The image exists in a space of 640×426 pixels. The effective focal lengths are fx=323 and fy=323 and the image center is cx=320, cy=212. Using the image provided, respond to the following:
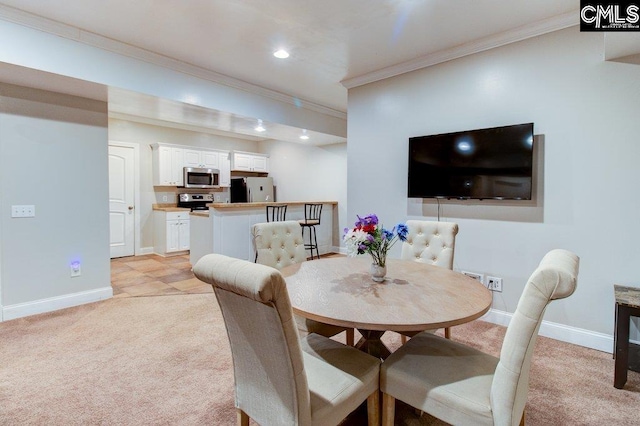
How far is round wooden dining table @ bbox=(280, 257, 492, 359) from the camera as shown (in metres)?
1.31

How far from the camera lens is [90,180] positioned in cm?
351

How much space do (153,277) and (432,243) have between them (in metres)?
3.89

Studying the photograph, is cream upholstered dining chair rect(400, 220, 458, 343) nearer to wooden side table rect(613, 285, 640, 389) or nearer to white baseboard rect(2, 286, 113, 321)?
wooden side table rect(613, 285, 640, 389)

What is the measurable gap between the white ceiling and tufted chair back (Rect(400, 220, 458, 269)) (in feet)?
5.56

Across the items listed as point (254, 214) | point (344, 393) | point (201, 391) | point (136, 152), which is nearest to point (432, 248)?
point (344, 393)

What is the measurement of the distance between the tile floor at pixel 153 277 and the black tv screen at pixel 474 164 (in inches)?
116

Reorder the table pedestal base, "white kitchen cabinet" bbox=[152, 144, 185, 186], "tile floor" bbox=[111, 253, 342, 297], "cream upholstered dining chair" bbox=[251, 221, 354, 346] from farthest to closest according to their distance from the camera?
"white kitchen cabinet" bbox=[152, 144, 185, 186] < "tile floor" bbox=[111, 253, 342, 297] < "cream upholstered dining chair" bbox=[251, 221, 354, 346] < the table pedestal base

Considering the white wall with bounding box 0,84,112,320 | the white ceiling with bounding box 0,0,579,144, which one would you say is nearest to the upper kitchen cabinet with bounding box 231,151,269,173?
the white ceiling with bounding box 0,0,579,144

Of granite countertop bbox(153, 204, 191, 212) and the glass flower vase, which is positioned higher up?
granite countertop bbox(153, 204, 191, 212)

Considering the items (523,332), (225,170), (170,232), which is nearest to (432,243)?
(523,332)

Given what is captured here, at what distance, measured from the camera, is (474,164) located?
3014 millimetres

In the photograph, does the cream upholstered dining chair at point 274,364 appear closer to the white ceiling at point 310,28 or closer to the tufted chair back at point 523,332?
the tufted chair back at point 523,332

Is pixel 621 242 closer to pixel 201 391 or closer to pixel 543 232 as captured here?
pixel 543 232

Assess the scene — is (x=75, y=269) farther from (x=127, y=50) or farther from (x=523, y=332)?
(x=523, y=332)
